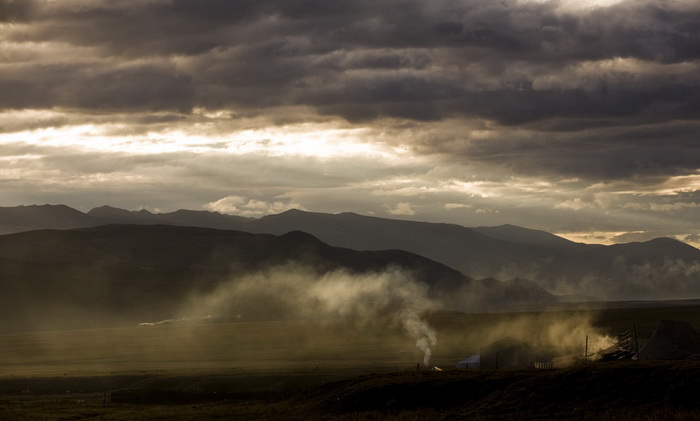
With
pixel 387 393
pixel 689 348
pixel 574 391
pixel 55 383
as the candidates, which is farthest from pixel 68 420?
pixel 689 348

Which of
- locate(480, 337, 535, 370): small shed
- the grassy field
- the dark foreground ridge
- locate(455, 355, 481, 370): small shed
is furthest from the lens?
locate(455, 355, 481, 370): small shed

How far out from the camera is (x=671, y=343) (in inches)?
3647

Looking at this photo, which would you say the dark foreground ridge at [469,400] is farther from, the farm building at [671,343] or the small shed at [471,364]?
the small shed at [471,364]

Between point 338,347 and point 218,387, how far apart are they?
8256 cm

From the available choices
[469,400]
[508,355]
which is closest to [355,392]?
[469,400]

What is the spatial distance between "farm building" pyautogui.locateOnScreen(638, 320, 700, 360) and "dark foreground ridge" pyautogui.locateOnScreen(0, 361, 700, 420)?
31.9m

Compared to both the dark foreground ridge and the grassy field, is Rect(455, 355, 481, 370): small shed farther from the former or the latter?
the dark foreground ridge

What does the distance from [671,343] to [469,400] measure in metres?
41.5

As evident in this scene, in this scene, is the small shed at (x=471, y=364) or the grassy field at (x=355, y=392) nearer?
the grassy field at (x=355, y=392)

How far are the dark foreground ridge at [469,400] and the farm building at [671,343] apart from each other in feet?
105

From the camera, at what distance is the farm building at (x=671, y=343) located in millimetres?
91188

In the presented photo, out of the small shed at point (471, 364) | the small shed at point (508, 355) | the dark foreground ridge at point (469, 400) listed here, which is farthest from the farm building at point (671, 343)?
the dark foreground ridge at point (469, 400)

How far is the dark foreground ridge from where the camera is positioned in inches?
2109

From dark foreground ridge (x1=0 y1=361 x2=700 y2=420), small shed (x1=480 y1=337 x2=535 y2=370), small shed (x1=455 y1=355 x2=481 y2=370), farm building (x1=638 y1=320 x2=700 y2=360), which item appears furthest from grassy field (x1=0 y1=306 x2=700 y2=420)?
farm building (x1=638 y1=320 x2=700 y2=360)
